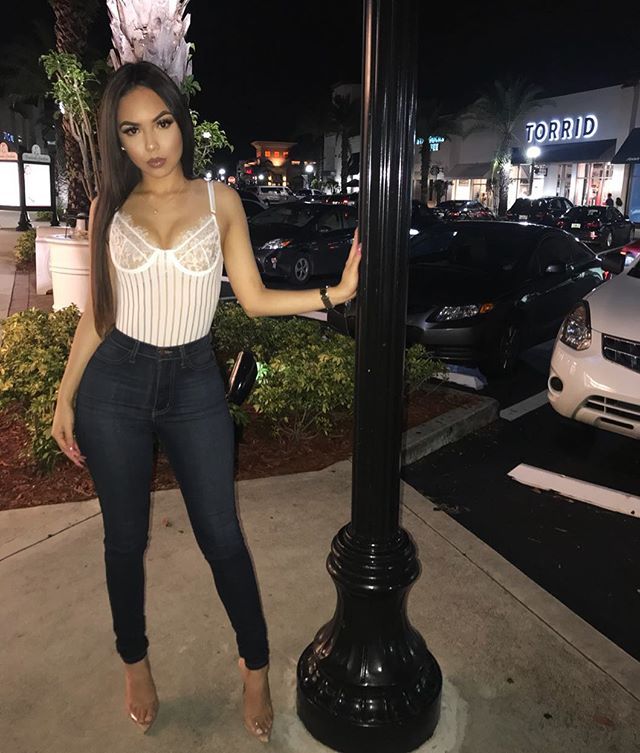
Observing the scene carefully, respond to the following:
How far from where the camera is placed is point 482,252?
308 inches

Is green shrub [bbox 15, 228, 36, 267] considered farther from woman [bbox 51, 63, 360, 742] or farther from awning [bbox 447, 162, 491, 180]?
awning [bbox 447, 162, 491, 180]

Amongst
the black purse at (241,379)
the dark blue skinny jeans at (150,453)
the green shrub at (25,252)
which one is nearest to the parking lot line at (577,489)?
the black purse at (241,379)

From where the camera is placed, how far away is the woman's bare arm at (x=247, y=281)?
2111mm

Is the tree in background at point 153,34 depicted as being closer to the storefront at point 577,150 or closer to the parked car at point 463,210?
the parked car at point 463,210

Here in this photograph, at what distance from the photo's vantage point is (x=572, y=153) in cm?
3397

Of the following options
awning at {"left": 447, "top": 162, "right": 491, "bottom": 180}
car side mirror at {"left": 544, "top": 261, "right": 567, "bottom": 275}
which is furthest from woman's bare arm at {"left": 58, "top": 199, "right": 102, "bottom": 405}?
awning at {"left": 447, "top": 162, "right": 491, "bottom": 180}

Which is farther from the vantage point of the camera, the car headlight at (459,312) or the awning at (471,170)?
the awning at (471,170)

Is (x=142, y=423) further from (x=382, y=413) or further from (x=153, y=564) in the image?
(x=153, y=564)

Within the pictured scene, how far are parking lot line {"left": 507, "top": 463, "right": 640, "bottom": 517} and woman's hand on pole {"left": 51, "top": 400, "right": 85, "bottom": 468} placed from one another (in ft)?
10.4

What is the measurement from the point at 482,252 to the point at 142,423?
21.0ft

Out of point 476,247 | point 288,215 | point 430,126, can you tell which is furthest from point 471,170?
point 476,247

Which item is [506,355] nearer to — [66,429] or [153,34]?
[153,34]

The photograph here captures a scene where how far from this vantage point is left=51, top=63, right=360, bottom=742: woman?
203cm

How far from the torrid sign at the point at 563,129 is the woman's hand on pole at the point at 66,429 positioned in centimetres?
3588
